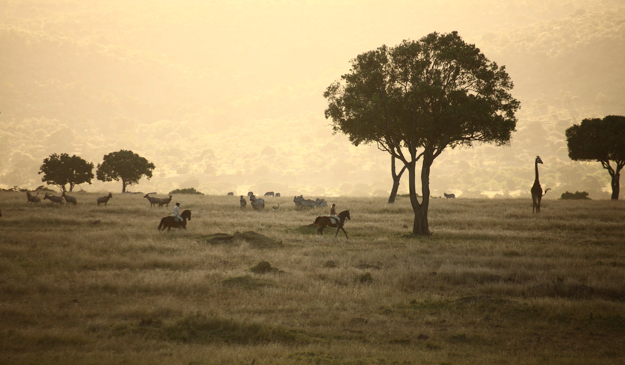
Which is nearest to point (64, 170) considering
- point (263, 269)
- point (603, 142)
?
point (263, 269)

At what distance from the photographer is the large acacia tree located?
2662 centimetres

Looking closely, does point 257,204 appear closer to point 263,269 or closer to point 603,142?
point 263,269

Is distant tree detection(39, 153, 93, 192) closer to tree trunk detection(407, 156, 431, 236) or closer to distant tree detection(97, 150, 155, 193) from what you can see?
distant tree detection(97, 150, 155, 193)

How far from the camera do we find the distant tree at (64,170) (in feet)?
205

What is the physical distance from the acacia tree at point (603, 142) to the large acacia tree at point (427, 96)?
102 feet

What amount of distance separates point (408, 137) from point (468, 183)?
7231 inches

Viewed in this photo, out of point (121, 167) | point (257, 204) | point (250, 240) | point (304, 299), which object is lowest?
point (304, 299)

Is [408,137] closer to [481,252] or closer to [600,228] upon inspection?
[481,252]

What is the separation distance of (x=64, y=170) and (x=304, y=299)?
203 ft

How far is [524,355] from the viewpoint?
9180 mm

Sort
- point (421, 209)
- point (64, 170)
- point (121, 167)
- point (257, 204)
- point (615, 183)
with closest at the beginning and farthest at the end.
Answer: point (421, 209), point (257, 204), point (615, 183), point (64, 170), point (121, 167)

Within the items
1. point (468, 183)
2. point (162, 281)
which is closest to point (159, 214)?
point (162, 281)

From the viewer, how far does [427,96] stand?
2670 centimetres

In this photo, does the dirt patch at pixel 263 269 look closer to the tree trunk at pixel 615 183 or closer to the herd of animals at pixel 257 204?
the herd of animals at pixel 257 204
